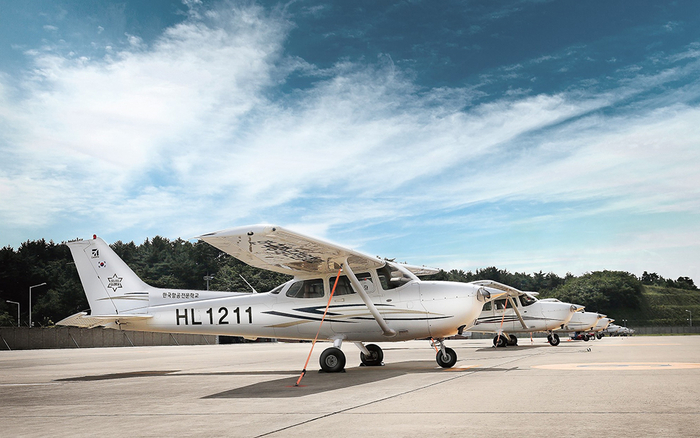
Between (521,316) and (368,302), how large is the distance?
1695cm

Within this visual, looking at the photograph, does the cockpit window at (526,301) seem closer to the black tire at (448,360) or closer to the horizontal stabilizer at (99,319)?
the black tire at (448,360)

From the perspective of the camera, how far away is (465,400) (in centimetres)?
740

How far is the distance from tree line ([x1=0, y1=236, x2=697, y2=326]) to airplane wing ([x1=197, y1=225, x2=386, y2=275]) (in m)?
51.4

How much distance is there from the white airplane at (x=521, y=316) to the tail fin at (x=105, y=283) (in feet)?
56.8

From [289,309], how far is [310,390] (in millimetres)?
5004

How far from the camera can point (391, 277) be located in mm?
13750

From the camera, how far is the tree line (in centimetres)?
8631

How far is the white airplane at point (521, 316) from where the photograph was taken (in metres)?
27.7

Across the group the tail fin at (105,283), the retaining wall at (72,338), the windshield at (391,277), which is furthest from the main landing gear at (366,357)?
the retaining wall at (72,338)

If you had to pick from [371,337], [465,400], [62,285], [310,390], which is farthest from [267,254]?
[62,285]

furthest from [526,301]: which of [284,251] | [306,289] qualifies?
[284,251]

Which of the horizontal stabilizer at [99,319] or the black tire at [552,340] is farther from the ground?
the horizontal stabilizer at [99,319]

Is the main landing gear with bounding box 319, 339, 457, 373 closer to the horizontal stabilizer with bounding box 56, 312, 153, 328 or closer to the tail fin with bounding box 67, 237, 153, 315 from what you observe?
the horizontal stabilizer with bounding box 56, 312, 153, 328

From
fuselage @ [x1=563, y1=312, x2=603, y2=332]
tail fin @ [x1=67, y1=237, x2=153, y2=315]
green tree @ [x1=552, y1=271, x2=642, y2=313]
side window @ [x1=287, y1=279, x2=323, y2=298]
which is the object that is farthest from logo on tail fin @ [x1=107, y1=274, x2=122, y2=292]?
green tree @ [x1=552, y1=271, x2=642, y2=313]
